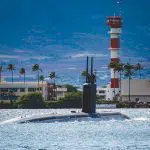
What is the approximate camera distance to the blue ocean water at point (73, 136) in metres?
43.5

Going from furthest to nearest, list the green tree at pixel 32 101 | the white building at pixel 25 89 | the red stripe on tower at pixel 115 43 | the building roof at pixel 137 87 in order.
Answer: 1. the white building at pixel 25 89
2. the red stripe on tower at pixel 115 43
3. the building roof at pixel 137 87
4. the green tree at pixel 32 101

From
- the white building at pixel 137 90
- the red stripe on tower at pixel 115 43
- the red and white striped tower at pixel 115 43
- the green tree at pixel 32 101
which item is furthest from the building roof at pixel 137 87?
the green tree at pixel 32 101

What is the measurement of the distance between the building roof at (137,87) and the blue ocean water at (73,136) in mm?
92577

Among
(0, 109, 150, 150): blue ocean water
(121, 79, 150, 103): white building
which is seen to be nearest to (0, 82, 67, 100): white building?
(121, 79, 150, 103): white building

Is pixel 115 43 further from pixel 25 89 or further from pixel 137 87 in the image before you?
pixel 25 89

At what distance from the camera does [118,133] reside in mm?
54781

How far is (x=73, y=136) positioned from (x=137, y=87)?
109 meters

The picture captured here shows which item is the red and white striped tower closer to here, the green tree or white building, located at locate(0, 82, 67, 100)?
white building, located at locate(0, 82, 67, 100)

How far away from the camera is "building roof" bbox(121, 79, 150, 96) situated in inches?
6251

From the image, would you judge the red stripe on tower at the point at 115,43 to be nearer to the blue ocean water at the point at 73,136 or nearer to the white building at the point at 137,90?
the white building at the point at 137,90

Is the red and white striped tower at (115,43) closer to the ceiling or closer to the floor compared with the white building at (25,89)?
closer to the ceiling

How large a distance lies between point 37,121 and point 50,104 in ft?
244

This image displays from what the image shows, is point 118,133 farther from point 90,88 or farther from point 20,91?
point 20,91

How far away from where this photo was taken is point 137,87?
159 meters
